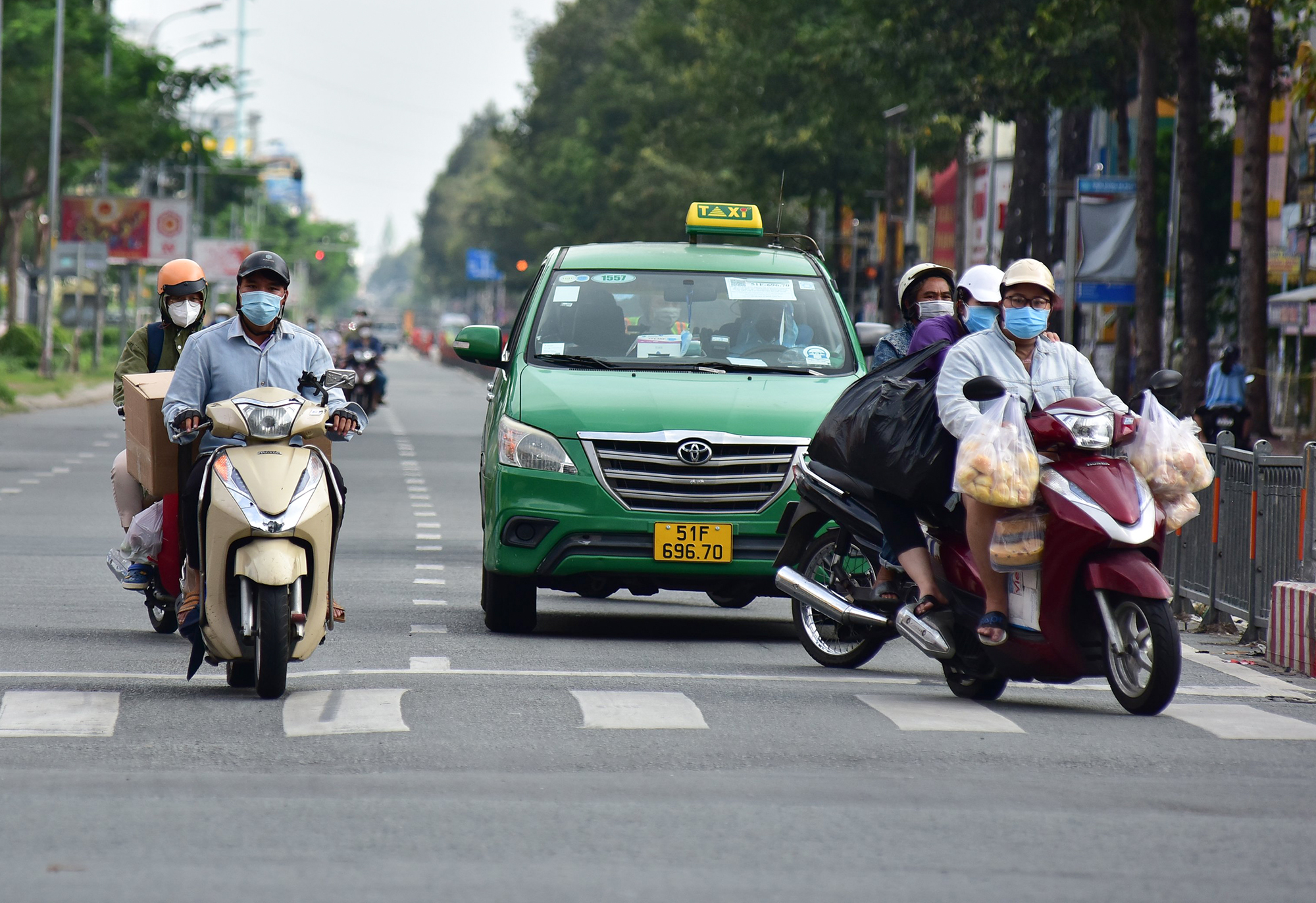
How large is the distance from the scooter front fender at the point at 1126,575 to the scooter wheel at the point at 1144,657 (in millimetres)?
62

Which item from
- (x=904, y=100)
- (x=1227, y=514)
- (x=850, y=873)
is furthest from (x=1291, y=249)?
(x=850, y=873)

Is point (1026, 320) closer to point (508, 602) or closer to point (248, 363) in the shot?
point (248, 363)

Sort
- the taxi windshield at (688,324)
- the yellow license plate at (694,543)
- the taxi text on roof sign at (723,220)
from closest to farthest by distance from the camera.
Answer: the yellow license plate at (694,543) < the taxi windshield at (688,324) < the taxi text on roof sign at (723,220)

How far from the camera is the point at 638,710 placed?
8039mm

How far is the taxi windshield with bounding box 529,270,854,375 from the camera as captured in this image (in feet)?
36.7

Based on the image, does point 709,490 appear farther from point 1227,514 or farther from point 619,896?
point 619,896

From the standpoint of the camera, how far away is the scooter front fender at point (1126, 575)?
7820 millimetres

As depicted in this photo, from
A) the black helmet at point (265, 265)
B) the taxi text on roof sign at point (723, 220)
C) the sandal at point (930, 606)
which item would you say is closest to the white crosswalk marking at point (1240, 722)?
the sandal at point (930, 606)

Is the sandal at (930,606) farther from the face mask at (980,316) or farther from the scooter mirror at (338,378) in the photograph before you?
the scooter mirror at (338,378)

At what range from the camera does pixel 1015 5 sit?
31.6 m

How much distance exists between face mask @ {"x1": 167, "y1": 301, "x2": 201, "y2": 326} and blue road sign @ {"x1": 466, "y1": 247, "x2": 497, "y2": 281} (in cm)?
13412

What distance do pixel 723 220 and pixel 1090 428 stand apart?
16.3ft

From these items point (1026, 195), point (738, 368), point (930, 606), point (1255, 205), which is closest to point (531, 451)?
point (738, 368)

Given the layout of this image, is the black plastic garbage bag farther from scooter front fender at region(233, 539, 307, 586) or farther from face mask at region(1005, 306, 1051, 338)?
scooter front fender at region(233, 539, 307, 586)
